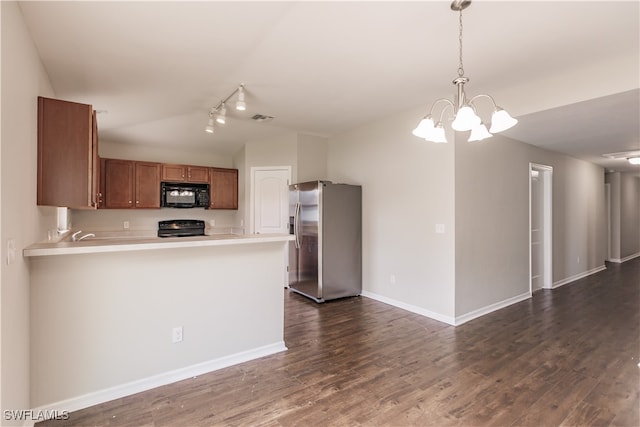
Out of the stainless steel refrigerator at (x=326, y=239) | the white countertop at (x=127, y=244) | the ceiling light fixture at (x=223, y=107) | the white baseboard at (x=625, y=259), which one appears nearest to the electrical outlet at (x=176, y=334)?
the white countertop at (x=127, y=244)

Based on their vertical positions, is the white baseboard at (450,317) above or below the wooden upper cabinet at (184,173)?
below

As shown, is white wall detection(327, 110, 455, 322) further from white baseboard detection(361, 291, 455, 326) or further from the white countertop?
the white countertop

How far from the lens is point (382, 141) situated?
14.3 ft

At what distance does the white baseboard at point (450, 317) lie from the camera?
3.59 m

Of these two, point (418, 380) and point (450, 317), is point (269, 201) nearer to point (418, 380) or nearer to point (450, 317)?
point (450, 317)

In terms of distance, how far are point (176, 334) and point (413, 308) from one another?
2.78 m

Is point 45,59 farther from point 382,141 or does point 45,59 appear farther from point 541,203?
point 541,203

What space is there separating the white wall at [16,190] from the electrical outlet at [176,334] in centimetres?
82

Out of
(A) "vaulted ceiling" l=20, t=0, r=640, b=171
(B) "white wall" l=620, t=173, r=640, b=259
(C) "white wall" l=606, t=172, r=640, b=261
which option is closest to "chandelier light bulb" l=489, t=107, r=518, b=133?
(A) "vaulted ceiling" l=20, t=0, r=640, b=171

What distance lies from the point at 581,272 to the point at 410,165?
4636 mm

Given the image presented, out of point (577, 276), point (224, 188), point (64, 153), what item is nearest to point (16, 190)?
point (64, 153)

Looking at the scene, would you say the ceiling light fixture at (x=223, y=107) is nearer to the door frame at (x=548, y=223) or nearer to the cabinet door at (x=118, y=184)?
the cabinet door at (x=118, y=184)

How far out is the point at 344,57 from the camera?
2.53 metres

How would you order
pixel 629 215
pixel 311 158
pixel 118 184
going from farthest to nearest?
pixel 629 215, pixel 311 158, pixel 118 184
